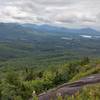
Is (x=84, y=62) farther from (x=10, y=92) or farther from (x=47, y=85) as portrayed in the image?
(x=10, y=92)

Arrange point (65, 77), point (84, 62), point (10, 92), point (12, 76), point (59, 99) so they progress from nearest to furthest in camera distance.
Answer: point (59, 99) < point (10, 92) < point (12, 76) < point (65, 77) < point (84, 62)

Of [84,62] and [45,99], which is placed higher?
[45,99]

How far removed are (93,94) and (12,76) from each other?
69.4 m

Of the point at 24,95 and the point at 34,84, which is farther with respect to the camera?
the point at 34,84

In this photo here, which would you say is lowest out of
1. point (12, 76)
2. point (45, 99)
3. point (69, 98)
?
point (12, 76)

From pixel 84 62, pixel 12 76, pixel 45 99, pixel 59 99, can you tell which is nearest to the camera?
pixel 59 99

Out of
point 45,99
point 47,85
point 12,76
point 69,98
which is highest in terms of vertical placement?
point 69,98

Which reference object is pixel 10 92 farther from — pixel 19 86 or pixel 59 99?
pixel 59 99

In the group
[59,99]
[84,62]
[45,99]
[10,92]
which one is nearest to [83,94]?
[59,99]

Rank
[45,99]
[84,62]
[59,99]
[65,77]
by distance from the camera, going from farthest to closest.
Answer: [84,62]
[65,77]
[45,99]
[59,99]

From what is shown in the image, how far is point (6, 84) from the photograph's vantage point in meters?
73.0

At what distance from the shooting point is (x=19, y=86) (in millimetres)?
74875

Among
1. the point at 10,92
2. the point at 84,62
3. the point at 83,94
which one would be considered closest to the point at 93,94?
the point at 83,94

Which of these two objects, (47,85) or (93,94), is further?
(47,85)
